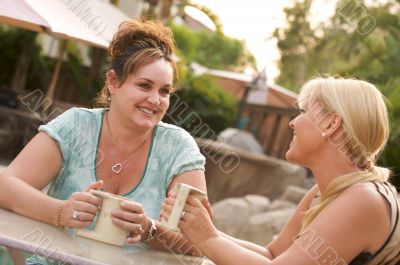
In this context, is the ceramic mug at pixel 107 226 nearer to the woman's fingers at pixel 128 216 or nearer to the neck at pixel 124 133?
the woman's fingers at pixel 128 216

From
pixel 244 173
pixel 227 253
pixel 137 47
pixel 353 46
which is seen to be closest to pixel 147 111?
pixel 137 47

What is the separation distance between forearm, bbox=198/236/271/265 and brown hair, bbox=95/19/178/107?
81 cm

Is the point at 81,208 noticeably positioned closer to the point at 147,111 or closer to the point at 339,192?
the point at 147,111

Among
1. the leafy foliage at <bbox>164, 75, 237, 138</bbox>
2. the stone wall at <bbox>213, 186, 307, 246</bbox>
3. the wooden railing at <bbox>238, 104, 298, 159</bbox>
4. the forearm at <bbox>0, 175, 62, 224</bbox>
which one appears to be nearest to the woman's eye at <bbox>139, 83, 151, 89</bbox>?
the forearm at <bbox>0, 175, 62, 224</bbox>

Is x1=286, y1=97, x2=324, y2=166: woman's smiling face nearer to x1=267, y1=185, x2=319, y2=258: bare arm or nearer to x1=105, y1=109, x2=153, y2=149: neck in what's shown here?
x1=267, y1=185, x2=319, y2=258: bare arm

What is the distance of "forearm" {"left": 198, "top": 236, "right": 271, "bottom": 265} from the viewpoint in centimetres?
189

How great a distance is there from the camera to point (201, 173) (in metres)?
2.44

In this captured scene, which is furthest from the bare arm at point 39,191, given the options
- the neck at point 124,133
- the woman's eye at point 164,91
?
the woman's eye at point 164,91

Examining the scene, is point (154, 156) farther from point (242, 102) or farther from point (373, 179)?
point (242, 102)

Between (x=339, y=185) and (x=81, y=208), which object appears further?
(x=81, y=208)

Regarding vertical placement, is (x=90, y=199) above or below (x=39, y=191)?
above

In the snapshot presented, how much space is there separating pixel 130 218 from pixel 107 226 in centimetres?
7

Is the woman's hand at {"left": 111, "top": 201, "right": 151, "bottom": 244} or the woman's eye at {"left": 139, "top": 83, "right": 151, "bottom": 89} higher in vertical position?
the woman's eye at {"left": 139, "top": 83, "right": 151, "bottom": 89}

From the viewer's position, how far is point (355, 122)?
1872mm
